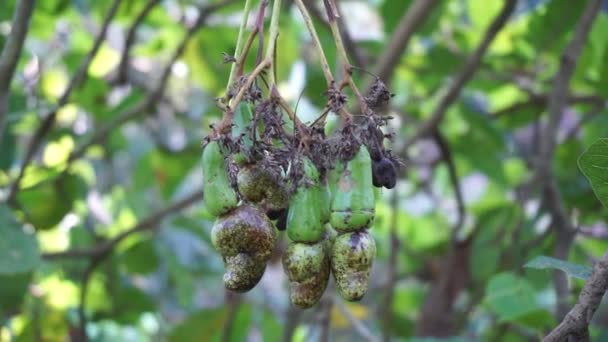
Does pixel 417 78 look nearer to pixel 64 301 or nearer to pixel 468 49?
pixel 468 49

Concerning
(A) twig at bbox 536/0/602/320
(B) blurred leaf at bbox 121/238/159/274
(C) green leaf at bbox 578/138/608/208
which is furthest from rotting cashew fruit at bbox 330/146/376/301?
(B) blurred leaf at bbox 121/238/159/274

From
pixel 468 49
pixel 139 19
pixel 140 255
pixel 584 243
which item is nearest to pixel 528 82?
pixel 468 49

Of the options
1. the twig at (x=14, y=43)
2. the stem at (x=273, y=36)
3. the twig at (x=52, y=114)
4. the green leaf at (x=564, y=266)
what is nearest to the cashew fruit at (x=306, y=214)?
the stem at (x=273, y=36)

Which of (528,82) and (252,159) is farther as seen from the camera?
(528,82)

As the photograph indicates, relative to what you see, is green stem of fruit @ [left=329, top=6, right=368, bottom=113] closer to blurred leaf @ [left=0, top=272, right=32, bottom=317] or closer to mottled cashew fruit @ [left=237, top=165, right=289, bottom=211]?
mottled cashew fruit @ [left=237, top=165, right=289, bottom=211]

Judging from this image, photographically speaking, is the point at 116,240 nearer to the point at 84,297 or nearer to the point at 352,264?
the point at 84,297

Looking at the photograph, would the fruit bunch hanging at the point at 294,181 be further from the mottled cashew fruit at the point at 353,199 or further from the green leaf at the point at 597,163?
the green leaf at the point at 597,163

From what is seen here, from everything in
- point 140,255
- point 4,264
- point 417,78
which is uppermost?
point 417,78
